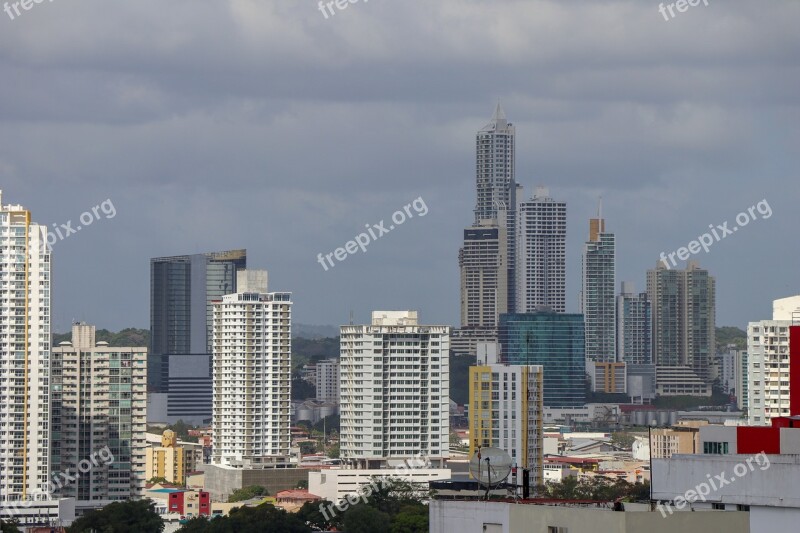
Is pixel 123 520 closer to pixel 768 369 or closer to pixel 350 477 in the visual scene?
pixel 350 477

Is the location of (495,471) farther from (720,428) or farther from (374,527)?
(374,527)

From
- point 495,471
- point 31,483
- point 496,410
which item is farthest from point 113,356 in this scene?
point 495,471

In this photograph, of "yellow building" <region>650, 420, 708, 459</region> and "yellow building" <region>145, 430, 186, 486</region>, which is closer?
"yellow building" <region>650, 420, 708, 459</region>

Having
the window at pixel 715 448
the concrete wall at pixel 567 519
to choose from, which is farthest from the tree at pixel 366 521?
the concrete wall at pixel 567 519

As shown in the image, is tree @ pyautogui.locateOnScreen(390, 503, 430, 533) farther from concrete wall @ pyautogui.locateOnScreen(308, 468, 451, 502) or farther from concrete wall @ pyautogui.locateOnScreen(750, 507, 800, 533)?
concrete wall @ pyautogui.locateOnScreen(750, 507, 800, 533)

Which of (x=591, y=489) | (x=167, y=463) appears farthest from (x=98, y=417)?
(x=167, y=463)

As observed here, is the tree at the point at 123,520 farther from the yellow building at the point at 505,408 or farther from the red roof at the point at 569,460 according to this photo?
the red roof at the point at 569,460

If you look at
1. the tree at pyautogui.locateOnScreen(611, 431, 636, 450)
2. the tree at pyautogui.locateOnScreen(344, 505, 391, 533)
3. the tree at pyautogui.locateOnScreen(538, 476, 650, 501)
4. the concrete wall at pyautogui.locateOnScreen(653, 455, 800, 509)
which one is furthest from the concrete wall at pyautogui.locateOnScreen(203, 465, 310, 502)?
the concrete wall at pyautogui.locateOnScreen(653, 455, 800, 509)
